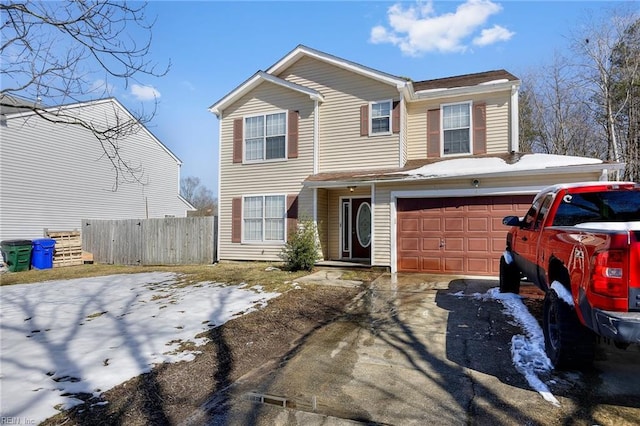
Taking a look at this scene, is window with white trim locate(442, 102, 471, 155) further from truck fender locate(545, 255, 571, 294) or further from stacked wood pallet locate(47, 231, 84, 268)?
stacked wood pallet locate(47, 231, 84, 268)

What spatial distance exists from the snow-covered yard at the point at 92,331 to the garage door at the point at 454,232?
489cm

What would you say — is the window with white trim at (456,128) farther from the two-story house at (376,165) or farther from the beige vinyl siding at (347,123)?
the beige vinyl siding at (347,123)

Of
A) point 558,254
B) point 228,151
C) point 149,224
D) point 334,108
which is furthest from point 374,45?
point 558,254

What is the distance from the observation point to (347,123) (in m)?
12.6

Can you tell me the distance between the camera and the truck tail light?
9.62ft

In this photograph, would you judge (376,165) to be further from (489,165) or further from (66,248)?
(66,248)

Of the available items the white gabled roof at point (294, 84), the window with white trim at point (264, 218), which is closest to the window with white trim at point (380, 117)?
the white gabled roof at point (294, 84)

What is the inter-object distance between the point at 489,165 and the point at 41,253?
1717cm

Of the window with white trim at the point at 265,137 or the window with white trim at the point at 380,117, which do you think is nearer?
the window with white trim at the point at 380,117

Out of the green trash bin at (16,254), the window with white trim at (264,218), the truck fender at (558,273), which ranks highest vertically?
the window with white trim at (264,218)

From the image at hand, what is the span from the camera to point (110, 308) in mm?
7129

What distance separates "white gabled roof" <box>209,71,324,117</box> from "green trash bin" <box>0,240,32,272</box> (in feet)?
30.8

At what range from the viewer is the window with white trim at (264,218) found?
43.0 feet

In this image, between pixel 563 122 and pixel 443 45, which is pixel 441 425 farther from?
pixel 563 122
